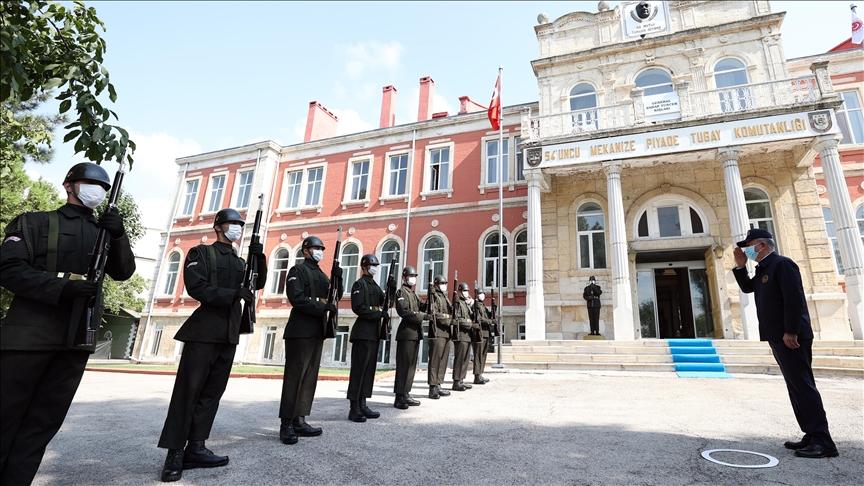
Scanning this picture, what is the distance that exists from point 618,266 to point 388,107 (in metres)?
13.6

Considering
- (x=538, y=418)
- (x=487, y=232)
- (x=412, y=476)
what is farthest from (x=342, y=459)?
(x=487, y=232)

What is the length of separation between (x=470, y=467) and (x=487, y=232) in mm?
13468

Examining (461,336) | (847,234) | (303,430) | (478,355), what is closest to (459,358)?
(461,336)

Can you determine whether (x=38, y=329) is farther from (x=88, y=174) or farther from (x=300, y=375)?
(x=300, y=375)

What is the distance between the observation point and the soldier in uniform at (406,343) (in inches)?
238

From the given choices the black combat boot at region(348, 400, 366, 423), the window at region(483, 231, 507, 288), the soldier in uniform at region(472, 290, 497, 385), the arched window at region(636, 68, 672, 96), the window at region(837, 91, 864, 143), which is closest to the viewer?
the black combat boot at region(348, 400, 366, 423)

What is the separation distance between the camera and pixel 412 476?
3.06m

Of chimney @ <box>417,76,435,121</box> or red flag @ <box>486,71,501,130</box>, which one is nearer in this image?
red flag @ <box>486,71,501,130</box>

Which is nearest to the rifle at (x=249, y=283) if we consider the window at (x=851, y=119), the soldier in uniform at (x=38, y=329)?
the soldier in uniform at (x=38, y=329)

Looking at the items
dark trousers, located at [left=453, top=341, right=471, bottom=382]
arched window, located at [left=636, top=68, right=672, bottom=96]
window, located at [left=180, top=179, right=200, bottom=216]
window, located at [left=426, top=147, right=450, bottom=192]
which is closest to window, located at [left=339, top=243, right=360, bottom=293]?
window, located at [left=426, top=147, right=450, bottom=192]

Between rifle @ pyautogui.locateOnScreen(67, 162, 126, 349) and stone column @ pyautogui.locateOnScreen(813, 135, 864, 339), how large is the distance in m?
15.0

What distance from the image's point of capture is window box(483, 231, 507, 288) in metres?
15.9

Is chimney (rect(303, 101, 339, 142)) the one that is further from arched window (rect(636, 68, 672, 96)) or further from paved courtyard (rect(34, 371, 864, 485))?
paved courtyard (rect(34, 371, 864, 485))

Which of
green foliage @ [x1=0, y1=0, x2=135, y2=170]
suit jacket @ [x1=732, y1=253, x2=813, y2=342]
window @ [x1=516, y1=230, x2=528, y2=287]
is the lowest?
suit jacket @ [x1=732, y1=253, x2=813, y2=342]
